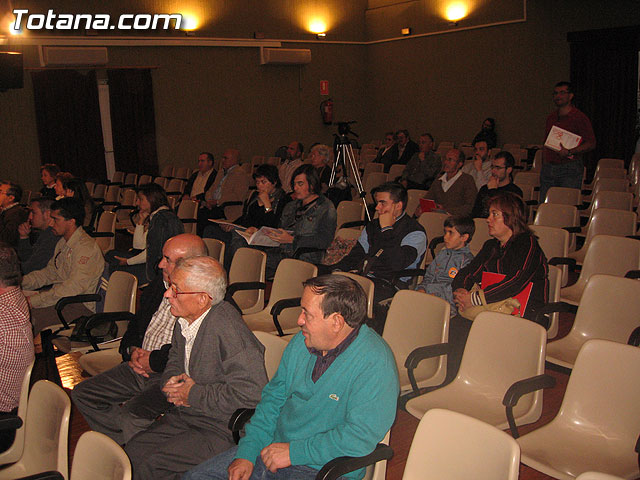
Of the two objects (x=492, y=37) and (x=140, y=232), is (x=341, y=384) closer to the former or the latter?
(x=140, y=232)

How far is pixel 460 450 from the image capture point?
186 centimetres

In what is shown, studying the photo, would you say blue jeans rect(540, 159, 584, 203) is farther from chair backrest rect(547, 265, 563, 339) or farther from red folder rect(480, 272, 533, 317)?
red folder rect(480, 272, 533, 317)

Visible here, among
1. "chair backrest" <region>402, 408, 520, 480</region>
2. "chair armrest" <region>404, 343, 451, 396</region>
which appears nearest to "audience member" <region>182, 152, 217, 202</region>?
"chair armrest" <region>404, 343, 451, 396</region>

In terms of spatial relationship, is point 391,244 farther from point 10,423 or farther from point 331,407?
point 10,423

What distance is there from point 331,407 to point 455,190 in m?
4.36

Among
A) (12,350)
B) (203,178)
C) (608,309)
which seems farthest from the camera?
(203,178)

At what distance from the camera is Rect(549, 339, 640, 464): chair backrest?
2.30 meters

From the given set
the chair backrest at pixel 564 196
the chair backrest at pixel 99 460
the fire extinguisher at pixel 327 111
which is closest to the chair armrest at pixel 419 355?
the chair backrest at pixel 99 460

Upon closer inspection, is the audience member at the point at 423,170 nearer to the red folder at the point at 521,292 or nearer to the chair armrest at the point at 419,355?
the red folder at the point at 521,292

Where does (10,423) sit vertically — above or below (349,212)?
below

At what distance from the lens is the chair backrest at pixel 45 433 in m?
2.11

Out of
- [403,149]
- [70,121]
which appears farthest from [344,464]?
[70,121]

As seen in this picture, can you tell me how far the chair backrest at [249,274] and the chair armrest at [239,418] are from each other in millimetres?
1934

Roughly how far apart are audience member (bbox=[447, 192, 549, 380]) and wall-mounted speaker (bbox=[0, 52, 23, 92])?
663 centimetres
